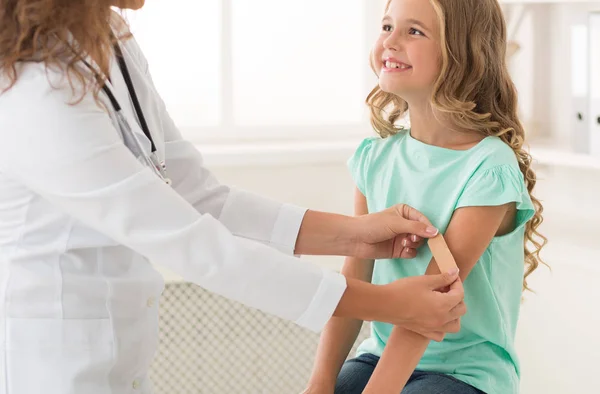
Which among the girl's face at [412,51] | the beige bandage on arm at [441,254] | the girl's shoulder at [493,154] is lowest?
the beige bandage on arm at [441,254]

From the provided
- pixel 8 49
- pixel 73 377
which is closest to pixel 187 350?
pixel 73 377

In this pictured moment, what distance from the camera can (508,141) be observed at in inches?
60.9

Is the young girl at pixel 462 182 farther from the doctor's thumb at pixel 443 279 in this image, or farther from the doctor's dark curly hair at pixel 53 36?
the doctor's dark curly hair at pixel 53 36

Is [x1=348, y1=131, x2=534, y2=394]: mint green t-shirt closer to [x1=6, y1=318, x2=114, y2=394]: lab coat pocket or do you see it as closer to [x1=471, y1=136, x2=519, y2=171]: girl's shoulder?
[x1=471, y1=136, x2=519, y2=171]: girl's shoulder

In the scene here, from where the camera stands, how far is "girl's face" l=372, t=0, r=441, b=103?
4.95ft

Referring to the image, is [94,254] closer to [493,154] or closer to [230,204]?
[230,204]

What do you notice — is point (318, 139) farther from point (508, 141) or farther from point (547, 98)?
point (508, 141)

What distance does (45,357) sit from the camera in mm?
1337

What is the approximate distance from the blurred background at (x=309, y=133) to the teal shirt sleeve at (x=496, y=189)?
0.80 metres

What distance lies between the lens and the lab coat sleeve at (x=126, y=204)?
121cm

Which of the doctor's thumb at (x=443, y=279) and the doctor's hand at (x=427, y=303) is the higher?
the doctor's thumb at (x=443, y=279)

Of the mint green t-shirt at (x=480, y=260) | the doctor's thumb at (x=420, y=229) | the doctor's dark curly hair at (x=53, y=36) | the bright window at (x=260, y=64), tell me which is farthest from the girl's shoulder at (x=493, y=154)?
the bright window at (x=260, y=64)

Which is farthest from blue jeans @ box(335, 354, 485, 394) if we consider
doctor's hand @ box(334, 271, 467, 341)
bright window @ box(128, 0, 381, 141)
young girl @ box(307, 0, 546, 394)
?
bright window @ box(128, 0, 381, 141)

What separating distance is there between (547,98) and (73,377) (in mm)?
1690
